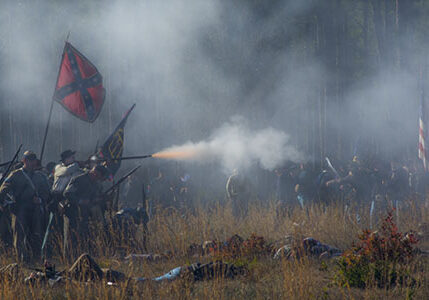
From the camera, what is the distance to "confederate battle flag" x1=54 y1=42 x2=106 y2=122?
10867mm

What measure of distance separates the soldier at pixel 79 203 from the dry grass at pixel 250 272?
1.02 feet

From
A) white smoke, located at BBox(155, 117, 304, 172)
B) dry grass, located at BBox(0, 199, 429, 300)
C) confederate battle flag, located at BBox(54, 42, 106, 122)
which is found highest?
confederate battle flag, located at BBox(54, 42, 106, 122)

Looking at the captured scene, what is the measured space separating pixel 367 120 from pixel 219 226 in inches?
547

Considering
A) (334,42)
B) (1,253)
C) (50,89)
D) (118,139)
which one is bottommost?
(1,253)

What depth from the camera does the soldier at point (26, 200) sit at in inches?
334

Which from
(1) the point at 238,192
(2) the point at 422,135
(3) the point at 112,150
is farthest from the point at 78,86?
(2) the point at 422,135

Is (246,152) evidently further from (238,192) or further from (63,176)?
(63,176)

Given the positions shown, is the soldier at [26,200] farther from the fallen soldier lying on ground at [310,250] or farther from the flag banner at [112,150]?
the fallen soldier lying on ground at [310,250]

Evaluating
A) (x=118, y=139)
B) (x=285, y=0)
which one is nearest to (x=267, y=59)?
(x=285, y=0)

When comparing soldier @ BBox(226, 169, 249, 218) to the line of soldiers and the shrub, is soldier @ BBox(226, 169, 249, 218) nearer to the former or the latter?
the line of soldiers

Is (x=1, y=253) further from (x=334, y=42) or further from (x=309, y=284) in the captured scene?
(x=334, y=42)

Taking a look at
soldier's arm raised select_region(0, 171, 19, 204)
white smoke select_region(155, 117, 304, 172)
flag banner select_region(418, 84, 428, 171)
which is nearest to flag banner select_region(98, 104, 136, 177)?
soldier's arm raised select_region(0, 171, 19, 204)

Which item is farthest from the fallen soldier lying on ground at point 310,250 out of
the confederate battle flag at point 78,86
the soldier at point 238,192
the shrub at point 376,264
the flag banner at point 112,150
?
the confederate battle flag at point 78,86

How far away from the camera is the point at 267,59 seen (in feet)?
68.7
